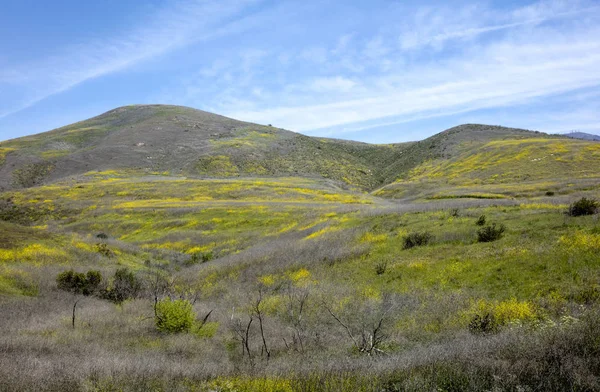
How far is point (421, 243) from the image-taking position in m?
18.6

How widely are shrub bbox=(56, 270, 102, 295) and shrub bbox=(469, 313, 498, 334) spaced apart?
17204mm

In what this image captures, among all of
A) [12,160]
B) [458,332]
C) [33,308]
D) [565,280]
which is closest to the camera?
[458,332]

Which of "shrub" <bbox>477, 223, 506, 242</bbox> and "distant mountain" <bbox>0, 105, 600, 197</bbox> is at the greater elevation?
"distant mountain" <bbox>0, 105, 600, 197</bbox>

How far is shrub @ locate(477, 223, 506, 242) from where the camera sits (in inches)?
641

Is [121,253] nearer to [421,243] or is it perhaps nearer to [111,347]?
[111,347]

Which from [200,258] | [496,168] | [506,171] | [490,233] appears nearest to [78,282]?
[200,258]

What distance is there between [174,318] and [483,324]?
9895mm

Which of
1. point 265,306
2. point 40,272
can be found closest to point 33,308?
point 40,272

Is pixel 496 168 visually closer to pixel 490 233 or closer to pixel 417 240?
pixel 417 240

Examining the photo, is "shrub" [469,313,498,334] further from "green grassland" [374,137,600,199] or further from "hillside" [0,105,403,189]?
"hillside" [0,105,403,189]

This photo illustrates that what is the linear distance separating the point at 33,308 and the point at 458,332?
1525 cm

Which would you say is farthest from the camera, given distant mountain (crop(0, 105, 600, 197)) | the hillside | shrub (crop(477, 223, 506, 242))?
the hillside

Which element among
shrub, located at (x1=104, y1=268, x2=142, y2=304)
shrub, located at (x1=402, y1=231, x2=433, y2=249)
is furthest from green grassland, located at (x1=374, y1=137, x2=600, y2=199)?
shrub, located at (x1=104, y1=268, x2=142, y2=304)

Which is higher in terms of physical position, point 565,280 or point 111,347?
point 565,280
